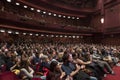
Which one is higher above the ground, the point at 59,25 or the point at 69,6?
the point at 69,6

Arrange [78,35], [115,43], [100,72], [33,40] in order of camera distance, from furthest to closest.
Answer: [78,35] → [115,43] → [33,40] → [100,72]

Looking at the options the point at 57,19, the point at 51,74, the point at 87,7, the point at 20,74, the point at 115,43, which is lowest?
the point at 115,43

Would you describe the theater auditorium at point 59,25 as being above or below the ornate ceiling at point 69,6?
below

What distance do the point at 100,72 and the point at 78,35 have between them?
20.8 meters

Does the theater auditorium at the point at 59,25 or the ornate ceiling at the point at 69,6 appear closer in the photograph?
the theater auditorium at the point at 59,25

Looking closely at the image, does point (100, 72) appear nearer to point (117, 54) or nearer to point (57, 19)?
point (117, 54)

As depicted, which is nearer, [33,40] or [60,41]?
[33,40]

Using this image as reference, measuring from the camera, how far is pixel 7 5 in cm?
2011

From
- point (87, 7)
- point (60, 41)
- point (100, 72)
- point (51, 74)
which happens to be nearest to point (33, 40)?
point (60, 41)

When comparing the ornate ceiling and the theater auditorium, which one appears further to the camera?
the ornate ceiling

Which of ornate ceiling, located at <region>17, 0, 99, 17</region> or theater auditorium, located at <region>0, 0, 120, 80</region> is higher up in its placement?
ornate ceiling, located at <region>17, 0, 99, 17</region>

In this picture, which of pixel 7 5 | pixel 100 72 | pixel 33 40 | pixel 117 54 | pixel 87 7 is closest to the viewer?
pixel 100 72

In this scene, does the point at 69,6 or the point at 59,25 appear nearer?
the point at 59,25

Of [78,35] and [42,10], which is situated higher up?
[42,10]
